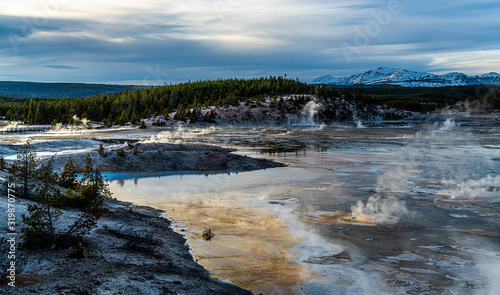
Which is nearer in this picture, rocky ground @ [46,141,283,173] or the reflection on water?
the reflection on water

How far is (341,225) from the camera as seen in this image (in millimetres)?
15125

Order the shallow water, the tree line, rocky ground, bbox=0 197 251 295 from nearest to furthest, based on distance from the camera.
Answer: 1. rocky ground, bbox=0 197 251 295
2. the tree line
3. the shallow water

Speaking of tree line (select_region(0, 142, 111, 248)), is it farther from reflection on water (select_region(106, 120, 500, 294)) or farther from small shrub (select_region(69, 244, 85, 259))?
reflection on water (select_region(106, 120, 500, 294))

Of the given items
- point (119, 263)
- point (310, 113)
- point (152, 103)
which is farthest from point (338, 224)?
point (152, 103)

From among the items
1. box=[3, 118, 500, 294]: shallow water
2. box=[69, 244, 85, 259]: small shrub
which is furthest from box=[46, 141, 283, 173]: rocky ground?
box=[69, 244, 85, 259]: small shrub

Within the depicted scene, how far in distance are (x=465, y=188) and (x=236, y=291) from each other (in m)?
16.7

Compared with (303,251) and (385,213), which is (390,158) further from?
(303,251)

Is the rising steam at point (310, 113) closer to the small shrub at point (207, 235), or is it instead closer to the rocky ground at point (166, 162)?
the rocky ground at point (166, 162)

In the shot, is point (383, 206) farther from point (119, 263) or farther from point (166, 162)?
point (166, 162)

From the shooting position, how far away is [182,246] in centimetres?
1288

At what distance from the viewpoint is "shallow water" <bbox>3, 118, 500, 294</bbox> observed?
10.6 meters

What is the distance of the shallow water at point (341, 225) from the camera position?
1063 centimetres

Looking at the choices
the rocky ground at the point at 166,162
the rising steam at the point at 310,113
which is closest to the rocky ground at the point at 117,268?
the rocky ground at the point at 166,162

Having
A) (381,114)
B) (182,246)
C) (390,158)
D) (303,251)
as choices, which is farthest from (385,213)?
(381,114)
